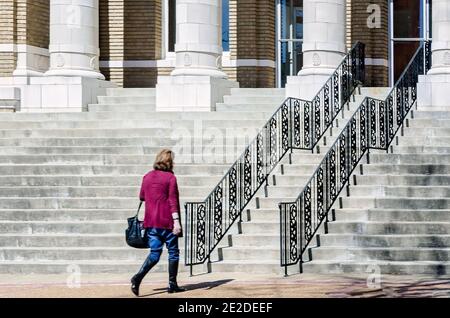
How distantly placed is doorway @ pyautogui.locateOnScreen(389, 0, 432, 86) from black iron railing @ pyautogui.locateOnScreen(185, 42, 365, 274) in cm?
575

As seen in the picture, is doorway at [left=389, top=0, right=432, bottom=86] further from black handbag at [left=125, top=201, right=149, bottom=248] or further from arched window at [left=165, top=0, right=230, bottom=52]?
black handbag at [left=125, top=201, right=149, bottom=248]

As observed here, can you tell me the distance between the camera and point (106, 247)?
17.8 metres

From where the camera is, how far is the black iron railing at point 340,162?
16703 millimetres

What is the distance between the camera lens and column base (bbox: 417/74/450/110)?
899 inches

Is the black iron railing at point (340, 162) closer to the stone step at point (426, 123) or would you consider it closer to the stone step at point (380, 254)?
the stone step at point (426, 123)

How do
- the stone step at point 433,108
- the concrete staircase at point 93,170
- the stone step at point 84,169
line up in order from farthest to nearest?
1. the stone step at point 433,108
2. the stone step at point 84,169
3. the concrete staircase at point 93,170

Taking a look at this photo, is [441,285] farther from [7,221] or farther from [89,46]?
[89,46]

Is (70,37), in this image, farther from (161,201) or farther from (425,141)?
(161,201)

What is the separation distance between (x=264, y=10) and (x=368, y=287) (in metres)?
14.2

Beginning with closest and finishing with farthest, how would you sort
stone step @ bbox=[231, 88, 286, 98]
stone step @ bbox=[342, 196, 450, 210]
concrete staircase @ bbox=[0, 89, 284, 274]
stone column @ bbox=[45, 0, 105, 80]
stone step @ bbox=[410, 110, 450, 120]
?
1. concrete staircase @ bbox=[0, 89, 284, 274]
2. stone step @ bbox=[342, 196, 450, 210]
3. stone step @ bbox=[410, 110, 450, 120]
4. stone step @ bbox=[231, 88, 286, 98]
5. stone column @ bbox=[45, 0, 105, 80]

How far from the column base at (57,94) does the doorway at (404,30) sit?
8.36 m

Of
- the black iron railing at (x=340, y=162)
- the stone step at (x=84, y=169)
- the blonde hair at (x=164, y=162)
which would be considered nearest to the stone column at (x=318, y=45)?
the black iron railing at (x=340, y=162)

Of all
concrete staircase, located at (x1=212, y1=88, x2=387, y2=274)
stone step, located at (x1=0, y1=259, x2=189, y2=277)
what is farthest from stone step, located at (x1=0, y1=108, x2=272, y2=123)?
stone step, located at (x1=0, y1=259, x2=189, y2=277)

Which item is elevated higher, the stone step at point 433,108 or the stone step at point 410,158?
the stone step at point 433,108
